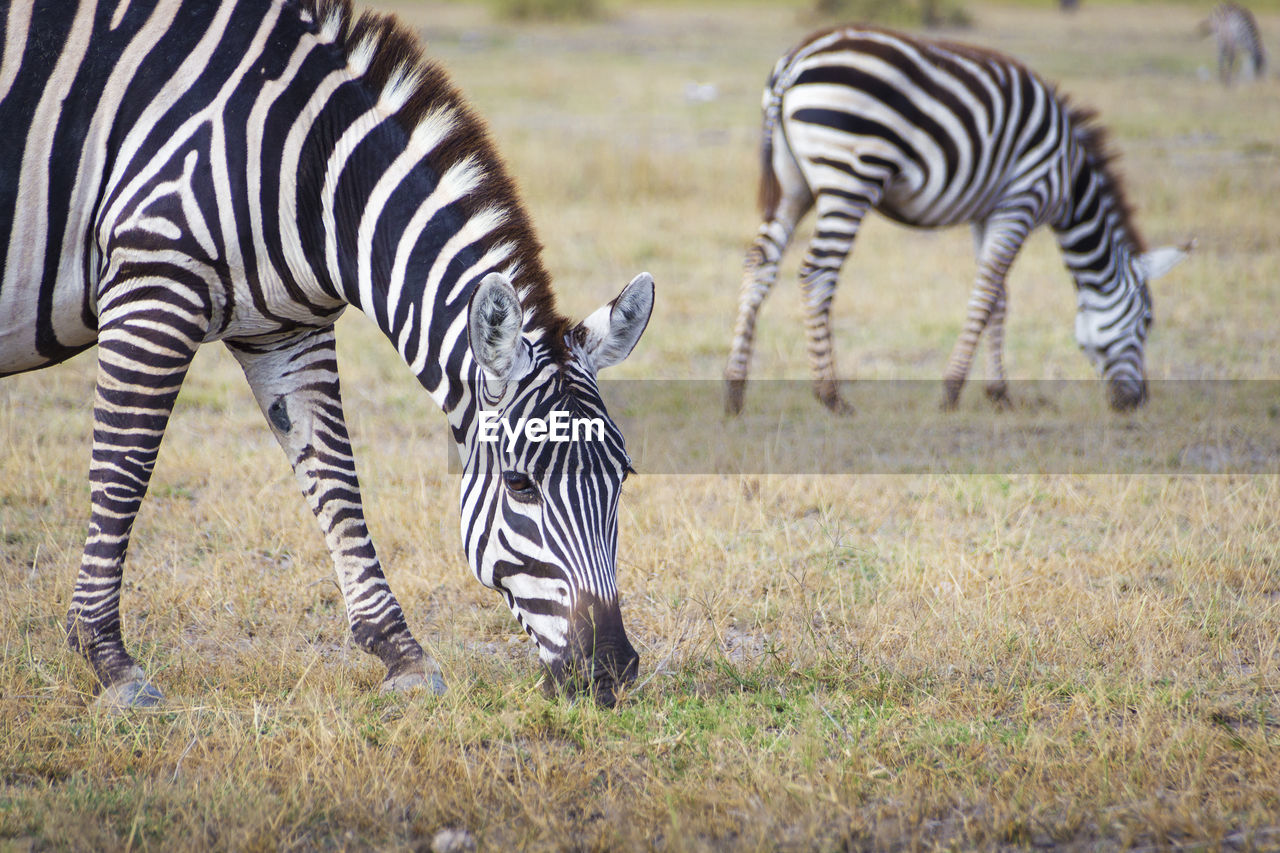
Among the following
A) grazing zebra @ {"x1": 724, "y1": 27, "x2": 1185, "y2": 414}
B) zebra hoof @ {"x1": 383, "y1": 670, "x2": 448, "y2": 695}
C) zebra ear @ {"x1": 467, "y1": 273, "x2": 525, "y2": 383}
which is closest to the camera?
zebra ear @ {"x1": 467, "y1": 273, "x2": 525, "y2": 383}

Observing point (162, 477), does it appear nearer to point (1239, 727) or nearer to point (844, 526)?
point (844, 526)

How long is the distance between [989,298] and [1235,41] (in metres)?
25.1

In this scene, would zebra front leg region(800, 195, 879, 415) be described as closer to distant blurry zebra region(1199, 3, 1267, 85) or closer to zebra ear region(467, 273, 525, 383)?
zebra ear region(467, 273, 525, 383)

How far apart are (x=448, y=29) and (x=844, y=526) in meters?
36.8

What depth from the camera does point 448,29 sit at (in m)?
38.5

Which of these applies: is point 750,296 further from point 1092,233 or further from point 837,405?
point 1092,233

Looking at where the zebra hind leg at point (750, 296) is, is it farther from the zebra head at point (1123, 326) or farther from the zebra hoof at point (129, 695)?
the zebra hoof at point (129, 695)

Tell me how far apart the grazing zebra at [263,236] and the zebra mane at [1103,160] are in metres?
6.46

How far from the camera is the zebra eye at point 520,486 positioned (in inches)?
132

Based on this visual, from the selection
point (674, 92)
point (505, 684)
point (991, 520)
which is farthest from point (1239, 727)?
point (674, 92)

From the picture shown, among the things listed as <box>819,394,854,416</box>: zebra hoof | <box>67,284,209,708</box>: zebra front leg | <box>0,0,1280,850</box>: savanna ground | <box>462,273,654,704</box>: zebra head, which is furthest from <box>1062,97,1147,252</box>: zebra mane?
<box>67,284,209,708</box>: zebra front leg

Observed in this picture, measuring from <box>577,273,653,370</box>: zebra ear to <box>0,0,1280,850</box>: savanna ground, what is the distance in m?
1.20

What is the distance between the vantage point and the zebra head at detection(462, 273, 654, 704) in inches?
130

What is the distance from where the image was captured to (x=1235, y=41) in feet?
90.7
